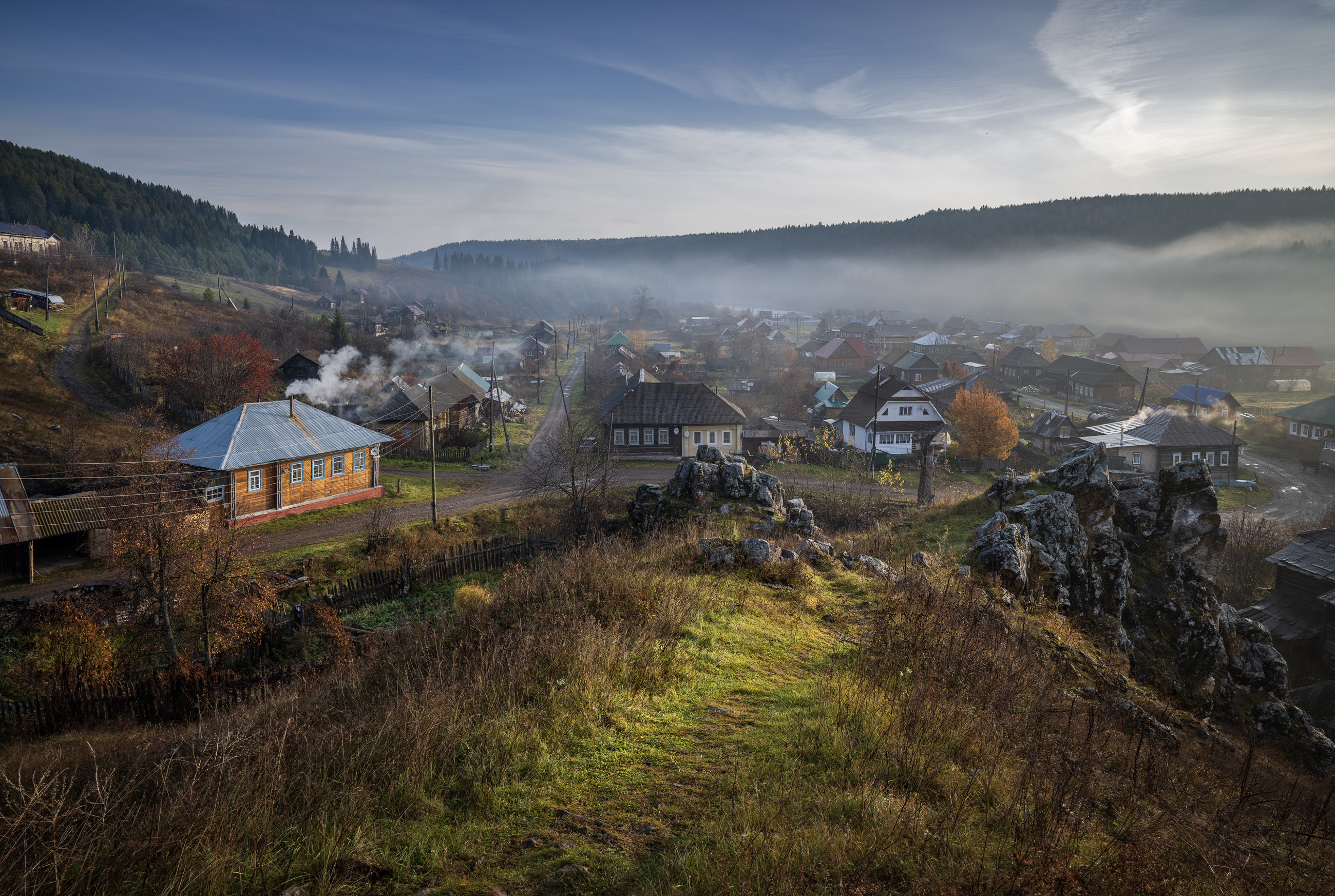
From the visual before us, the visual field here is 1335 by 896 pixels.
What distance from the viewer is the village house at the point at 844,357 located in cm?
9112

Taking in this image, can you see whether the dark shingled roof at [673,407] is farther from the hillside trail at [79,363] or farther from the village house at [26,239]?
the village house at [26,239]

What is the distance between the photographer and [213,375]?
4144 centimetres

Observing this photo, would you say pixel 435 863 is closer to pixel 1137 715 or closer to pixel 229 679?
pixel 1137 715

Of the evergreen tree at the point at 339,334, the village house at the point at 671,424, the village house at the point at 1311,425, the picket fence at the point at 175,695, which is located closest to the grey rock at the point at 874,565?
the picket fence at the point at 175,695

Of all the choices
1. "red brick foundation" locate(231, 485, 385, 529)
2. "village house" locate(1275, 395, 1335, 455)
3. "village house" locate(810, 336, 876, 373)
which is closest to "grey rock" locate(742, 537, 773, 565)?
"red brick foundation" locate(231, 485, 385, 529)

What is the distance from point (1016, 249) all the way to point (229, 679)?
8149 inches

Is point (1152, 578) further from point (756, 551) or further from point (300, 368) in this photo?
point (300, 368)

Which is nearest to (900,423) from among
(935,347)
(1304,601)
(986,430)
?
(986,430)

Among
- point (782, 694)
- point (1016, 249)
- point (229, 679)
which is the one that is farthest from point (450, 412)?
point (1016, 249)

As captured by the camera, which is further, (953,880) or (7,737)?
(7,737)

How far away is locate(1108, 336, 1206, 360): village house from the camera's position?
309ft

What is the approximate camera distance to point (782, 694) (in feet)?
21.5

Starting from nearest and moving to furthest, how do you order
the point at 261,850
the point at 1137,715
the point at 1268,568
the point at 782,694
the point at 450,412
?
the point at 261,850
the point at 782,694
the point at 1137,715
the point at 1268,568
the point at 450,412

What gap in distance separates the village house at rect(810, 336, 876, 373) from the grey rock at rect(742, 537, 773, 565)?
81.7 metres
